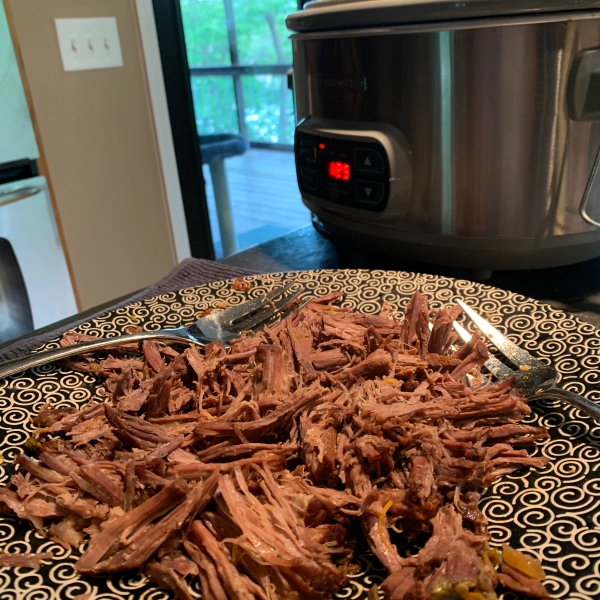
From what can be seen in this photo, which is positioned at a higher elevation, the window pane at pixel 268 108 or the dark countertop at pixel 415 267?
the window pane at pixel 268 108

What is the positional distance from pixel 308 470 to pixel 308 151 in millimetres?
780

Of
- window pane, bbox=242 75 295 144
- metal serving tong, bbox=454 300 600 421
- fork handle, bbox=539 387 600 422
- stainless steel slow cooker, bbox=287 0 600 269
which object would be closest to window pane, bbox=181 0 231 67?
window pane, bbox=242 75 295 144

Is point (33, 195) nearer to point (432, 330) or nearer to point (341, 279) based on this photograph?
point (341, 279)

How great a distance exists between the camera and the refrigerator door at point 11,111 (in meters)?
1.96

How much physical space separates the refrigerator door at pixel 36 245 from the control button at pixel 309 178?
1.28m

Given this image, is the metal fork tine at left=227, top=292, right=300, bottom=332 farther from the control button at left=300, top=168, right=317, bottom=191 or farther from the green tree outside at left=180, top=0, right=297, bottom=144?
the green tree outside at left=180, top=0, right=297, bottom=144

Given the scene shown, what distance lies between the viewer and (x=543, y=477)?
685 mm

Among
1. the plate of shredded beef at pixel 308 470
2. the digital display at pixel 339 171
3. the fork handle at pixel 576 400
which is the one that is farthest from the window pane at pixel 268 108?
the fork handle at pixel 576 400

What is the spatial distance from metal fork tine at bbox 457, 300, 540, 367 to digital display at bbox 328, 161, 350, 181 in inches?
15.1

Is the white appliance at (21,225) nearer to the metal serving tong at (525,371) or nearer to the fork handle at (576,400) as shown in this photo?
the metal serving tong at (525,371)

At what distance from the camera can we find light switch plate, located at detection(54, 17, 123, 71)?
2137 millimetres

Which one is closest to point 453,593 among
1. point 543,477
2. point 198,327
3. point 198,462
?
point 543,477

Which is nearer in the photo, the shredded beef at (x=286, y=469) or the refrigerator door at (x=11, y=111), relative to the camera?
the shredded beef at (x=286, y=469)

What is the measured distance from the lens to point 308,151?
1272 mm
